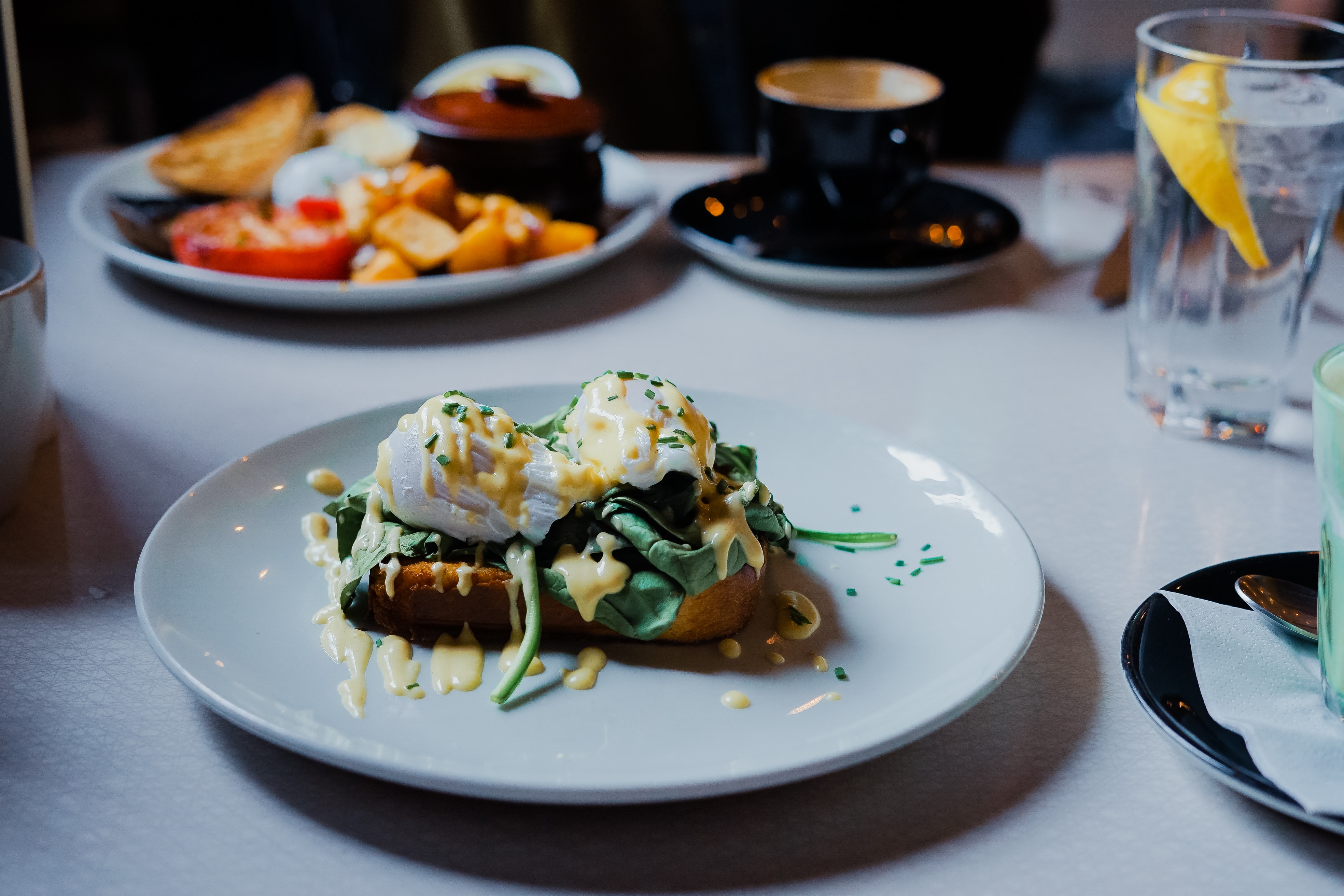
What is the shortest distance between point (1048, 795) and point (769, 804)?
0.19m

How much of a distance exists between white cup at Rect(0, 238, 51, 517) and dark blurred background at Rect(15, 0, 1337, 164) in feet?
6.29

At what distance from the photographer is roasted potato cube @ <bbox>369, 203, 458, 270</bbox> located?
1625mm

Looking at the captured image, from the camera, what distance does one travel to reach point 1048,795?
2.54 feet

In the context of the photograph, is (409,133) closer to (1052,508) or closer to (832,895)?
(1052,508)

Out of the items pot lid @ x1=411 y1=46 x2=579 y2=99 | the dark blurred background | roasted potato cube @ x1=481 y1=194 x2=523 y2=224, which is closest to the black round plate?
roasted potato cube @ x1=481 y1=194 x2=523 y2=224

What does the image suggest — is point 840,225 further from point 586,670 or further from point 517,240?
point 586,670

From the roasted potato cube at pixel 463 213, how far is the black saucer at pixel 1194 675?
3.84ft

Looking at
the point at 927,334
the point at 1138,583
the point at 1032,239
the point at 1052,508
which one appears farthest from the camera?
the point at 1032,239

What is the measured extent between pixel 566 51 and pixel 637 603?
2.83 m

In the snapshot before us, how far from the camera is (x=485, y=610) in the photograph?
877mm

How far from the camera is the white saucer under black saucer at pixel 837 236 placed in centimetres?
168

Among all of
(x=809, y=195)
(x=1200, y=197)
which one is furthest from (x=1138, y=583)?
(x=809, y=195)

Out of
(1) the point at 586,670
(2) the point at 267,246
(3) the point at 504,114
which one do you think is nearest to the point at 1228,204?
(1) the point at 586,670

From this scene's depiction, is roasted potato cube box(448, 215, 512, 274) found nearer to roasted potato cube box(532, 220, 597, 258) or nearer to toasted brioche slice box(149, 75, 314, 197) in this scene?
roasted potato cube box(532, 220, 597, 258)
